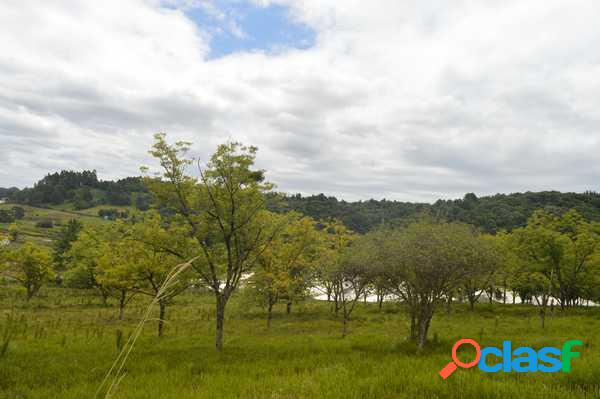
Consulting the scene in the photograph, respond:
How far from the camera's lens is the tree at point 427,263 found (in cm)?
1580

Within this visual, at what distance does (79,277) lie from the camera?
48.4m

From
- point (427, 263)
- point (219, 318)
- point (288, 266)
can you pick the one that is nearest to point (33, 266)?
point (288, 266)

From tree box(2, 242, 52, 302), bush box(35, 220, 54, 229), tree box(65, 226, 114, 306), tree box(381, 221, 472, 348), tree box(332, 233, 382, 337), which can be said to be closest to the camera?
tree box(381, 221, 472, 348)

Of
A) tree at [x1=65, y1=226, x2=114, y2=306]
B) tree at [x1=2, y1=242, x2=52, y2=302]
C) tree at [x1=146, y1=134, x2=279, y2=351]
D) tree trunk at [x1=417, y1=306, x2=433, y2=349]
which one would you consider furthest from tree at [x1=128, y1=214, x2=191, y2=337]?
tree at [x1=2, y1=242, x2=52, y2=302]

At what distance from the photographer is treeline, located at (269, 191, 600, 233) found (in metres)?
110

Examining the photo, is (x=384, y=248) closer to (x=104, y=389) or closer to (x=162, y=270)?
(x=104, y=389)

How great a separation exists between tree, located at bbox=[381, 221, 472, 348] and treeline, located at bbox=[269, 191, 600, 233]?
7879cm

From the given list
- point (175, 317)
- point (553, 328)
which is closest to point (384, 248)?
point (553, 328)

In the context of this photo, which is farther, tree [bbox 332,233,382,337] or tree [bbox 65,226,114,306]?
tree [bbox 65,226,114,306]

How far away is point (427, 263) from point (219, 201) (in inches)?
407

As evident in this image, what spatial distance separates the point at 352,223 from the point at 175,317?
118 meters

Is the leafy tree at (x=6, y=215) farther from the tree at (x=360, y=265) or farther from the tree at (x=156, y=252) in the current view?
the tree at (x=360, y=265)

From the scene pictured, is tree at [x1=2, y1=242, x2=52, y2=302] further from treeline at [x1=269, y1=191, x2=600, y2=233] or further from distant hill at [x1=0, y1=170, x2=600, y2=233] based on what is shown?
treeline at [x1=269, y1=191, x2=600, y2=233]

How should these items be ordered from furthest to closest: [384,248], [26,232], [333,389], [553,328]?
[26,232]
[553,328]
[384,248]
[333,389]
